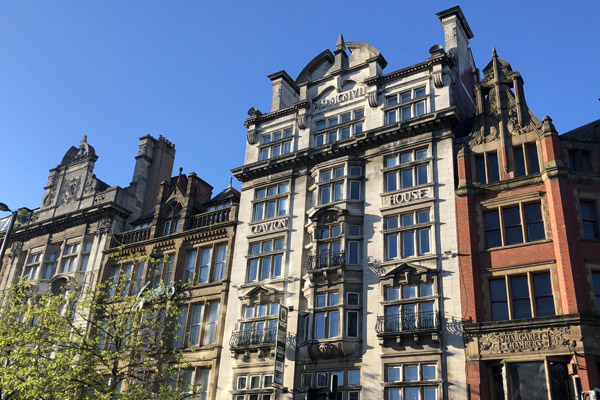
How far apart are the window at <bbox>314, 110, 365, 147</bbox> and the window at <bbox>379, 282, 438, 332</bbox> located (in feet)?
36.0

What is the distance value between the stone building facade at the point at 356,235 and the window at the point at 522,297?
5.85 ft

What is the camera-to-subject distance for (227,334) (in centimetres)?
3422

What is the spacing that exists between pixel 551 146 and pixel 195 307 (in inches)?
879

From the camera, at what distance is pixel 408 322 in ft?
93.7

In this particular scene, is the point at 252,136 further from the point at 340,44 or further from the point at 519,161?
the point at 519,161

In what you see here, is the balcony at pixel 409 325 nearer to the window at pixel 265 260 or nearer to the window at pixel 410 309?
the window at pixel 410 309

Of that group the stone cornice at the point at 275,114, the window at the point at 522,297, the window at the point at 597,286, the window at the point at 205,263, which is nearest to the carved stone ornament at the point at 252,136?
the stone cornice at the point at 275,114

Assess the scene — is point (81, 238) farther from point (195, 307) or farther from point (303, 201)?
point (303, 201)

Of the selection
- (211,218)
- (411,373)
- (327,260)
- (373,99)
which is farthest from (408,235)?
(211,218)

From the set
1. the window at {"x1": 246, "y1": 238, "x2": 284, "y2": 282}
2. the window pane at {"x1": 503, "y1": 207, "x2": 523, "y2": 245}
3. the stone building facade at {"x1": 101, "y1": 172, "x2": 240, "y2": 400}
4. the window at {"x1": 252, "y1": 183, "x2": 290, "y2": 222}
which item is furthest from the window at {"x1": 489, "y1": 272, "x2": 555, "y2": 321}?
the stone building facade at {"x1": 101, "y1": 172, "x2": 240, "y2": 400}

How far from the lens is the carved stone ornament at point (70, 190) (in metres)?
48.8

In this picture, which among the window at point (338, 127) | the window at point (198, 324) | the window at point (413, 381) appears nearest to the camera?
the window at point (413, 381)

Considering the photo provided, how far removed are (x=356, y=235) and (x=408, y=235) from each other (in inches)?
119

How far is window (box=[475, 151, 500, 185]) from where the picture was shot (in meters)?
30.4
